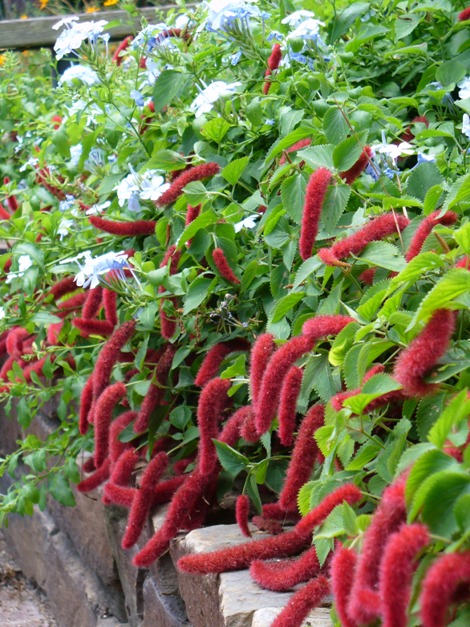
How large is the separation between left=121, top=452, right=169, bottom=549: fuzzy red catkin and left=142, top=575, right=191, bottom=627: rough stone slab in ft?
0.66

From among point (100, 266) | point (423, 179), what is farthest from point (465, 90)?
point (100, 266)

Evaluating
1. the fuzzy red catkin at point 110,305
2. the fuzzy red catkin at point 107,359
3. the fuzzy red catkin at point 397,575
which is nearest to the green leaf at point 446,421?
the fuzzy red catkin at point 397,575

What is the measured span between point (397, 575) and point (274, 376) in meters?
0.51

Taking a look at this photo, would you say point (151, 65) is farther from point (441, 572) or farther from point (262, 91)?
point (441, 572)

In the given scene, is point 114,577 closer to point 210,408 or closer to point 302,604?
point 210,408

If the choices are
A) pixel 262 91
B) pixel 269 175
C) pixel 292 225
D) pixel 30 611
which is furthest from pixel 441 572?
pixel 30 611

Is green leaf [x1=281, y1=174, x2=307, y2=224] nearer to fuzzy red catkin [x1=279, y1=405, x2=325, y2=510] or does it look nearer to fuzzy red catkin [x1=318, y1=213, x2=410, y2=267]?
fuzzy red catkin [x1=318, y1=213, x2=410, y2=267]

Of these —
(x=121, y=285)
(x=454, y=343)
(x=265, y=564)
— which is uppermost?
(x=454, y=343)

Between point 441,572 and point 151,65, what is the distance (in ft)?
5.63

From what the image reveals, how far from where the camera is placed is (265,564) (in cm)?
150

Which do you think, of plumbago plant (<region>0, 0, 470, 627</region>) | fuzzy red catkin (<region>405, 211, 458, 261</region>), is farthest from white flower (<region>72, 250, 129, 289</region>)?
fuzzy red catkin (<region>405, 211, 458, 261</region>)

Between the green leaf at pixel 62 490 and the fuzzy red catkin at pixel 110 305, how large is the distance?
23.6 inches

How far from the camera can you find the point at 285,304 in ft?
4.99

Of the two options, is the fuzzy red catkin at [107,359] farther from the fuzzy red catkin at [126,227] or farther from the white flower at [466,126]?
the white flower at [466,126]
